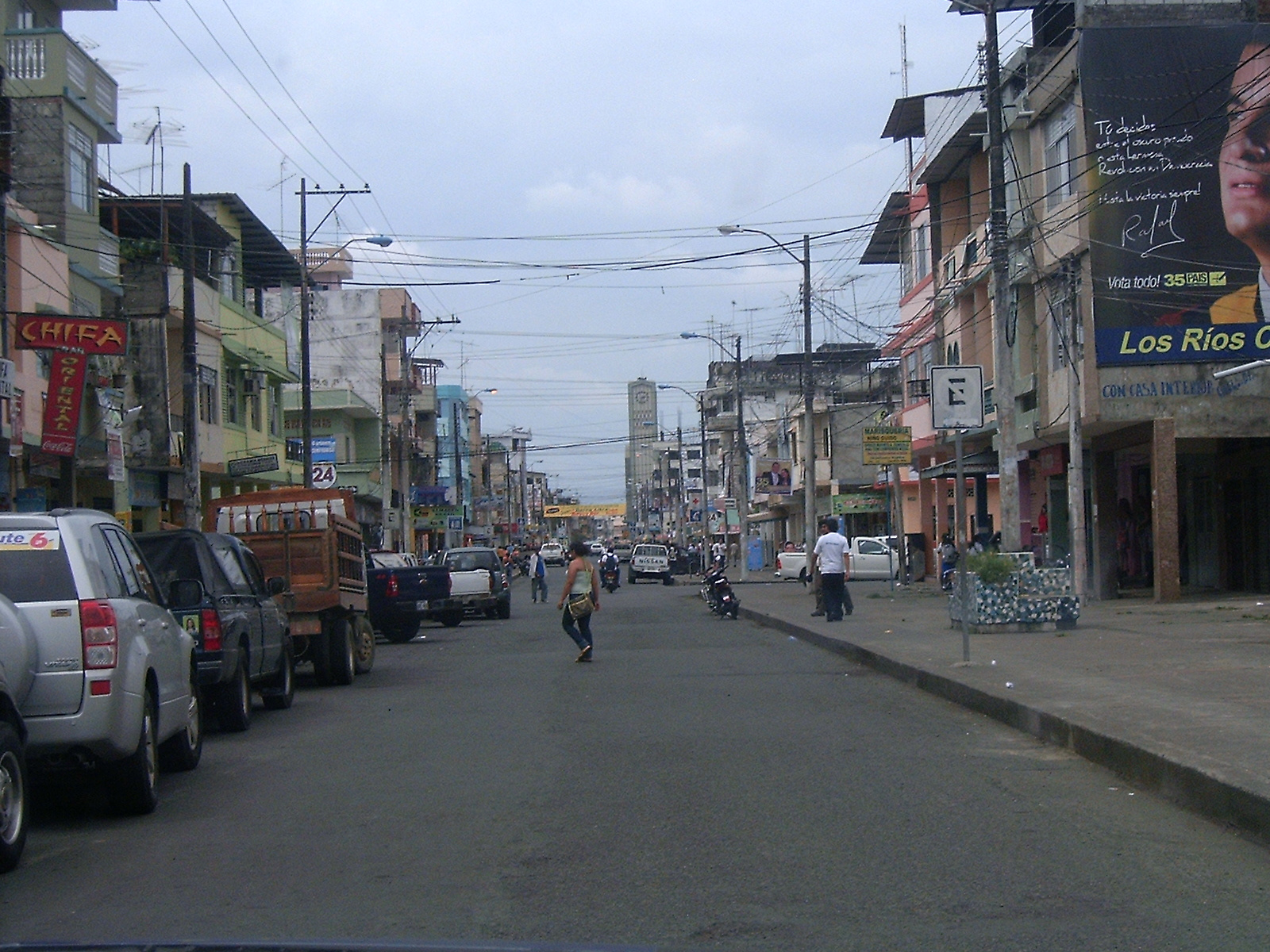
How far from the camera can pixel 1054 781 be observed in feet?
30.1

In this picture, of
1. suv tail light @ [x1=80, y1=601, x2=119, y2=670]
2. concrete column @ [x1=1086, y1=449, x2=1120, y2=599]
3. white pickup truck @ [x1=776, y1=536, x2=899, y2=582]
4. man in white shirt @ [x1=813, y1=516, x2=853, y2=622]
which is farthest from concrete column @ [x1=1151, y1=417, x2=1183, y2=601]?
white pickup truck @ [x1=776, y1=536, x2=899, y2=582]

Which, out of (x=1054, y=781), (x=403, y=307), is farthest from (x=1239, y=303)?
(x=403, y=307)

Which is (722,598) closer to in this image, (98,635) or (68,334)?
(68,334)

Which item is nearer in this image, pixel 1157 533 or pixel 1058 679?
pixel 1058 679

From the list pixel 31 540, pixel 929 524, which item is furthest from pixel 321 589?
pixel 929 524

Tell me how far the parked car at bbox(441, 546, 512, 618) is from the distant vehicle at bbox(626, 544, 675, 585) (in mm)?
27304

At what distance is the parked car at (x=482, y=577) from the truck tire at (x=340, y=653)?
48.7ft

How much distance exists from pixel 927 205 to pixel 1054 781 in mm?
30331

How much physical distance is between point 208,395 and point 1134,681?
28.0 m

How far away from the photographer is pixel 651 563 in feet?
209

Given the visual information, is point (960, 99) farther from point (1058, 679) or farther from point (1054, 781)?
point (1054, 781)

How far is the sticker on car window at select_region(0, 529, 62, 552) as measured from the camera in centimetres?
818

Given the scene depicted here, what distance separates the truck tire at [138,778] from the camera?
8.55 meters

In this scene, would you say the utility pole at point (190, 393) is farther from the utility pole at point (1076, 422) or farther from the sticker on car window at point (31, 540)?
the sticker on car window at point (31, 540)
